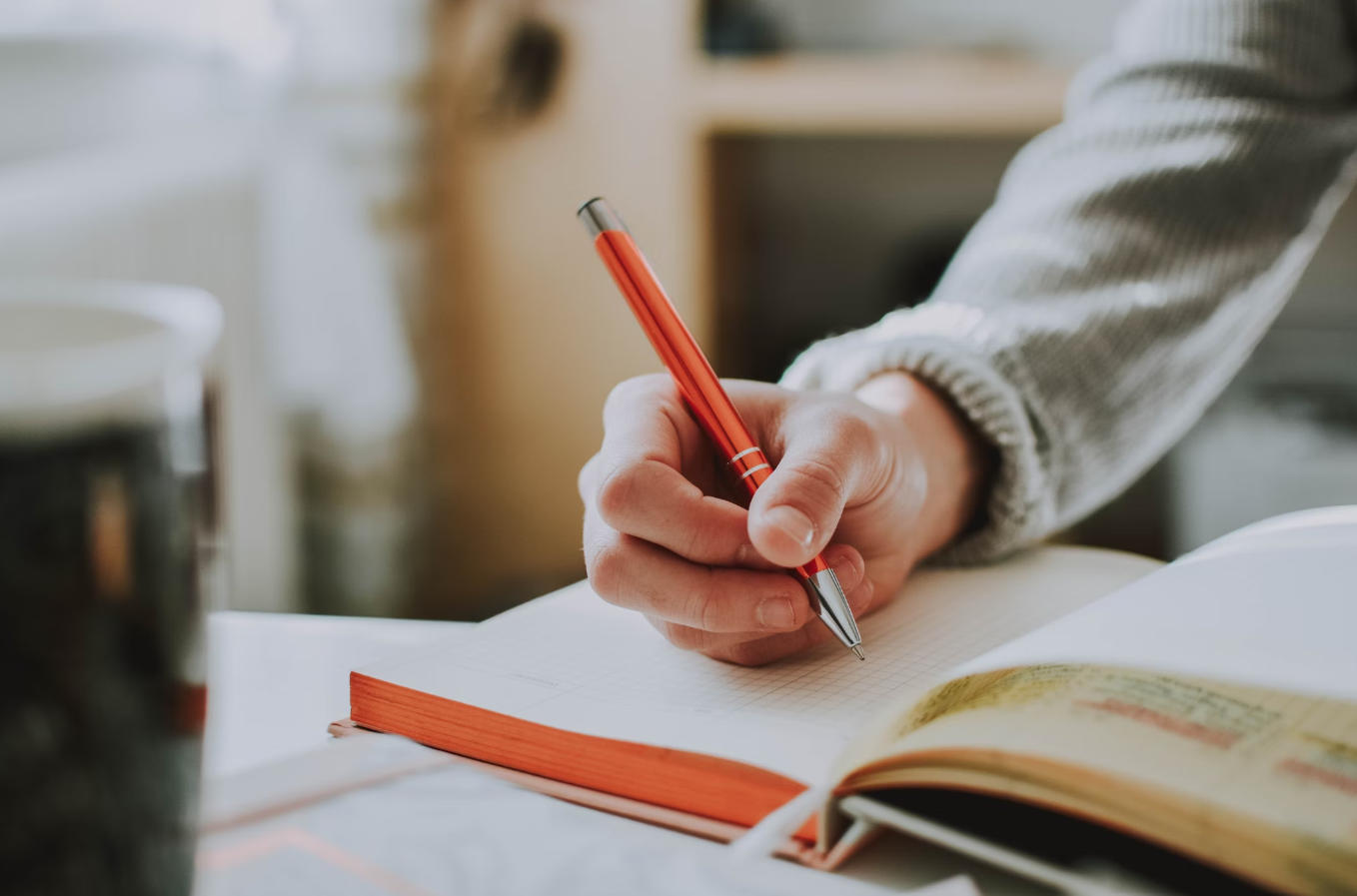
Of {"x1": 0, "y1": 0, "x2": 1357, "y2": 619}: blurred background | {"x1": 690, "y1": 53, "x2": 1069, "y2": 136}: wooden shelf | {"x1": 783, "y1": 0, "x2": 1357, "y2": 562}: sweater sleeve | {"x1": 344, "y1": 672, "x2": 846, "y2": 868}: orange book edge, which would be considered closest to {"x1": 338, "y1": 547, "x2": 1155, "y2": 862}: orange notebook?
{"x1": 344, "y1": 672, "x2": 846, "y2": 868}: orange book edge

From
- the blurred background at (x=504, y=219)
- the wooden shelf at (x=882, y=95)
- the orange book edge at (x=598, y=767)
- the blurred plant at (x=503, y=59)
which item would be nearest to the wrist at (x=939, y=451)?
the orange book edge at (x=598, y=767)

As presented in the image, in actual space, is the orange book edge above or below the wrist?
below

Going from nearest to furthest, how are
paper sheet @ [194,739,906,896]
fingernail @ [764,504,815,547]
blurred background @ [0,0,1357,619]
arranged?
paper sheet @ [194,739,906,896] → fingernail @ [764,504,815,547] → blurred background @ [0,0,1357,619]

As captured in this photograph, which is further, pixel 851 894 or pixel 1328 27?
pixel 1328 27

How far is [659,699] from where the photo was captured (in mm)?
395

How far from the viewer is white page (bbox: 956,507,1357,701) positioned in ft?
1.10

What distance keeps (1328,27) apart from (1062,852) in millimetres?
636

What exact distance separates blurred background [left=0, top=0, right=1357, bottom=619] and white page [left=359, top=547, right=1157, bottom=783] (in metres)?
0.88

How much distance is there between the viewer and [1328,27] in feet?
2.41

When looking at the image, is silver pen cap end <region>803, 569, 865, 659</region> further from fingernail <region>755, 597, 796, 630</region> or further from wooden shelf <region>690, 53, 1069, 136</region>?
wooden shelf <region>690, 53, 1069, 136</region>

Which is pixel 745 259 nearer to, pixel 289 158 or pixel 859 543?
pixel 289 158

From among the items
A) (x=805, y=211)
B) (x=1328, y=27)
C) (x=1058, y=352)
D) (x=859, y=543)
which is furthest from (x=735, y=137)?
(x=859, y=543)

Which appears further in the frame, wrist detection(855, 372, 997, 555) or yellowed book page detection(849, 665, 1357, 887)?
wrist detection(855, 372, 997, 555)

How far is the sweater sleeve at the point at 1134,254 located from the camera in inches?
23.3
